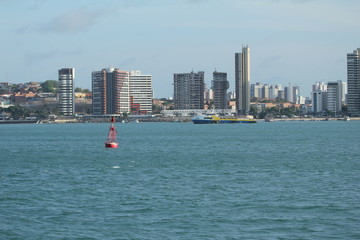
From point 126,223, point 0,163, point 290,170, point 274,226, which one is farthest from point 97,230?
point 0,163

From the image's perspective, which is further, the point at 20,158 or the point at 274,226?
the point at 20,158

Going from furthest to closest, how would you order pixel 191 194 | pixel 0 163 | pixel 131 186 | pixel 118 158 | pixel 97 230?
pixel 118 158
pixel 0 163
pixel 131 186
pixel 191 194
pixel 97 230

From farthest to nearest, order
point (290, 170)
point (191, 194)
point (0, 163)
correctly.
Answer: point (0, 163), point (290, 170), point (191, 194)

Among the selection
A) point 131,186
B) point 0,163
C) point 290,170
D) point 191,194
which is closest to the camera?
point 191,194

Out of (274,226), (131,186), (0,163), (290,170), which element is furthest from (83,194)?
(0,163)

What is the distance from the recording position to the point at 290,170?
5022cm

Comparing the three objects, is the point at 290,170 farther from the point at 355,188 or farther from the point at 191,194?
the point at 191,194

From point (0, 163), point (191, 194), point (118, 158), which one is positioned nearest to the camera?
point (191, 194)

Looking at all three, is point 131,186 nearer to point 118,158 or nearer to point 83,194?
point 83,194

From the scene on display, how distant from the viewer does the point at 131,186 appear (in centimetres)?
4088

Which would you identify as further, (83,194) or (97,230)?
(83,194)

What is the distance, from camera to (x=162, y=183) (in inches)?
1663

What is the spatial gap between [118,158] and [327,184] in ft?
89.9

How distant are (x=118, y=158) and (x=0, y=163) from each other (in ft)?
33.7
